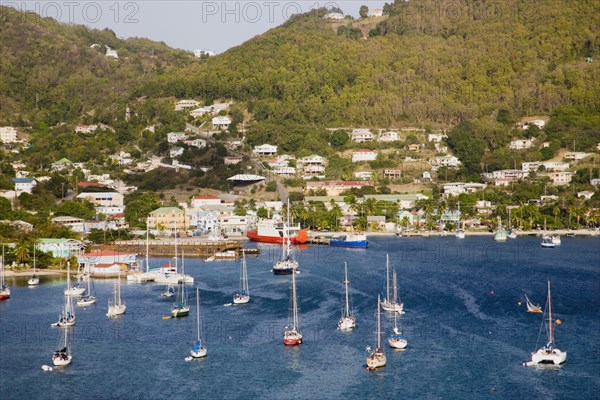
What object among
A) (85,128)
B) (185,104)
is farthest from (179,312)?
(185,104)

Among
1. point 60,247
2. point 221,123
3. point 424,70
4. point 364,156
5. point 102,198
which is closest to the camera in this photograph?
point 60,247

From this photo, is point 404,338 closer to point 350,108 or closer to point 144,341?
point 144,341

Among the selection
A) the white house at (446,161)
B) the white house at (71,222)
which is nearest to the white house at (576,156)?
the white house at (446,161)

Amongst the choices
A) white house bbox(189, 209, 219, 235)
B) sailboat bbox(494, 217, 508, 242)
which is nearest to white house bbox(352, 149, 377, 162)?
white house bbox(189, 209, 219, 235)

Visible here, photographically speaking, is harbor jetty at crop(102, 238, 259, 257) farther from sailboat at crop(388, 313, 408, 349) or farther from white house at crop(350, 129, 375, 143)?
white house at crop(350, 129, 375, 143)

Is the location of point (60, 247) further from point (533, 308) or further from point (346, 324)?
point (533, 308)

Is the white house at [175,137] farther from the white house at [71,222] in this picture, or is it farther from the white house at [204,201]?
the white house at [71,222]

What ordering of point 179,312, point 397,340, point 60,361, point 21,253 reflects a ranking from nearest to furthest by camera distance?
1. point 60,361
2. point 397,340
3. point 179,312
4. point 21,253
